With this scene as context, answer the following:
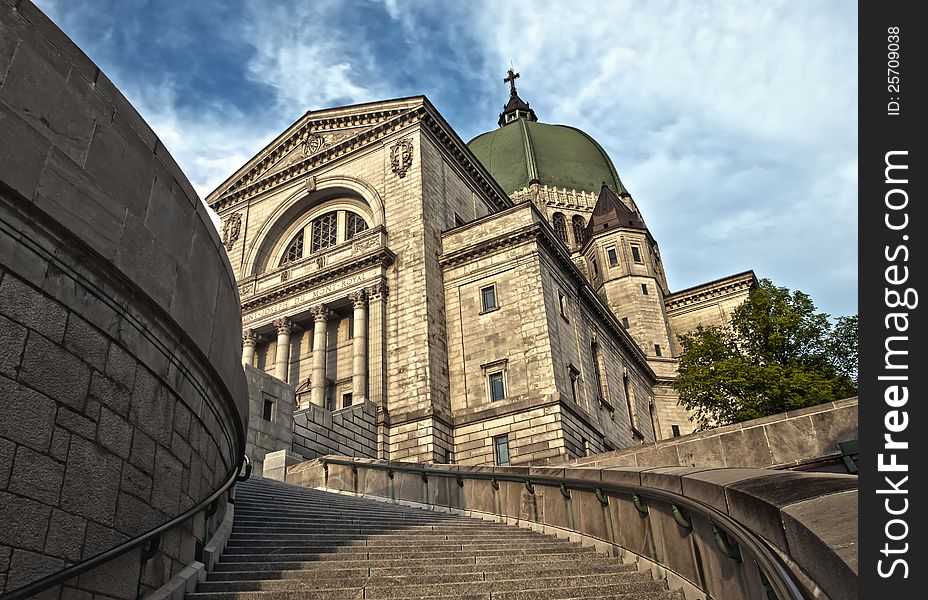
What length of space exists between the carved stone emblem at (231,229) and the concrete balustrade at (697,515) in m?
26.7

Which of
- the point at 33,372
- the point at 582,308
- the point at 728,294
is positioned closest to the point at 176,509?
the point at 33,372

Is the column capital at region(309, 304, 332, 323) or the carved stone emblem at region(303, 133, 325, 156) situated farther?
the carved stone emblem at region(303, 133, 325, 156)

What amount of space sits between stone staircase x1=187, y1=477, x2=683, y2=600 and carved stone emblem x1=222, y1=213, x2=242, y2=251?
27494mm

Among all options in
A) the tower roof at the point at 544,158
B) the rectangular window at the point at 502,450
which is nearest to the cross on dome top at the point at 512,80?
the tower roof at the point at 544,158

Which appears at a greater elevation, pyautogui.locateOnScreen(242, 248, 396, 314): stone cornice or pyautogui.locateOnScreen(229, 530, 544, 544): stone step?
pyautogui.locateOnScreen(242, 248, 396, 314): stone cornice

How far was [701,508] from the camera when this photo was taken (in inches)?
215

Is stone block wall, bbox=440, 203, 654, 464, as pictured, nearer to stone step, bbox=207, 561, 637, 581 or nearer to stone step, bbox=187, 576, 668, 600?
stone step, bbox=207, 561, 637, 581

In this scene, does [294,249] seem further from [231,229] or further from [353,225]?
[231,229]

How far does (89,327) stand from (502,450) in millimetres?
20920

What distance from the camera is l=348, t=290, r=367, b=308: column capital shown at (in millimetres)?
28594

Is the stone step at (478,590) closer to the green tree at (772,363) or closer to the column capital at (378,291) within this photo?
the green tree at (772,363)

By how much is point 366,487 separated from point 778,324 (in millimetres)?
18812

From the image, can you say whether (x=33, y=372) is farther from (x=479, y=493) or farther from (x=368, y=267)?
(x=368, y=267)

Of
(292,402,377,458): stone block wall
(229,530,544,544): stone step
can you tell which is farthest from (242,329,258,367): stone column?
(229,530,544,544): stone step
